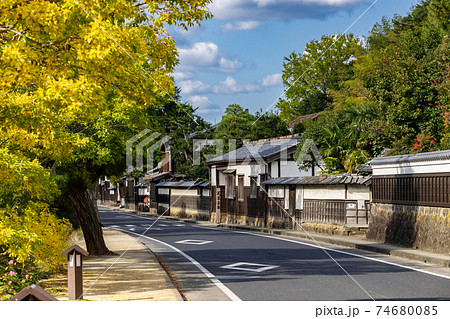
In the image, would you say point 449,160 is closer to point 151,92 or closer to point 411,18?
point 151,92

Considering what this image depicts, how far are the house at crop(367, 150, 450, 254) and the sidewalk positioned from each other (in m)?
8.21

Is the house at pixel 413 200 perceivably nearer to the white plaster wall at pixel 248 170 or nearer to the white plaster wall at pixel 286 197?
the white plaster wall at pixel 286 197

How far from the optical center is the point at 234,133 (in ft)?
144

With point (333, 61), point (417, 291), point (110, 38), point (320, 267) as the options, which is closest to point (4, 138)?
point (110, 38)

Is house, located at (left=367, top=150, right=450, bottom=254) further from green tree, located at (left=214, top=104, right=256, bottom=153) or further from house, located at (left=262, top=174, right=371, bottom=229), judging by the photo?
green tree, located at (left=214, top=104, right=256, bottom=153)

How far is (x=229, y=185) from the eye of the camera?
41.4 m

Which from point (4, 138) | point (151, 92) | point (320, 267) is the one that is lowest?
point (320, 267)

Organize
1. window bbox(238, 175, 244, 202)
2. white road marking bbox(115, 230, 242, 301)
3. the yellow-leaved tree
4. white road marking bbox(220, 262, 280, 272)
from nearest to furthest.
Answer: the yellow-leaved tree, white road marking bbox(115, 230, 242, 301), white road marking bbox(220, 262, 280, 272), window bbox(238, 175, 244, 202)

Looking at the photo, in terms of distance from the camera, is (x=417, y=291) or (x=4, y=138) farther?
(x=417, y=291)

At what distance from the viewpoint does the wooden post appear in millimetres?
8773

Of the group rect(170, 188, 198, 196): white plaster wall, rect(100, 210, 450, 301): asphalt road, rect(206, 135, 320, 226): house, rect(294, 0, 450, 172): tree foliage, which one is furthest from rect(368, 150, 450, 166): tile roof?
rect(170, 188, 198, 196): white plaster wall

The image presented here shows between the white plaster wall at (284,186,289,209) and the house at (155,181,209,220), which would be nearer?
the white plaster wall at (284,186,289,209)

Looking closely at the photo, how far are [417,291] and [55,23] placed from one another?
7463 millimetres

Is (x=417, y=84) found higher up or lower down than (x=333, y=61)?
lower down
